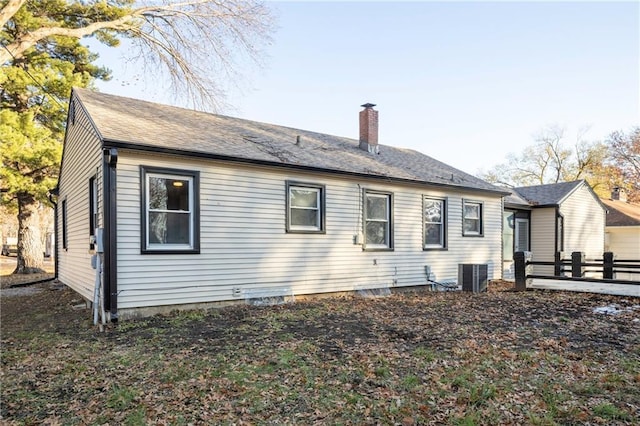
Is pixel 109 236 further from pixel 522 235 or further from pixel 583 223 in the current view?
pixel 583 223

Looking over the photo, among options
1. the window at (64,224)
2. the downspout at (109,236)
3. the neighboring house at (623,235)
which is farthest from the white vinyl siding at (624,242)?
the window at (64,224)

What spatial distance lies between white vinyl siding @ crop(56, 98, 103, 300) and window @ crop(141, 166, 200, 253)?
90 cm

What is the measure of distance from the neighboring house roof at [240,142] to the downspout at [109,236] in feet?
1.17

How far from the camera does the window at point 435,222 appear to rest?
1302 cm

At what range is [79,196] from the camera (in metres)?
10.8

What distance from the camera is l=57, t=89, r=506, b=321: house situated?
8039mm

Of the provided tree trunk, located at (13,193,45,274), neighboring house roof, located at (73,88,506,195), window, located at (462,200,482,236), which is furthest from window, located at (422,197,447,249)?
tree trunk, located at (13,193,45,274)

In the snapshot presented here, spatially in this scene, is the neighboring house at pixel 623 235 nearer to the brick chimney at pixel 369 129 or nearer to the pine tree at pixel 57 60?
the brick chimney at pixel 369 129

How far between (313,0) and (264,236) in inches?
356

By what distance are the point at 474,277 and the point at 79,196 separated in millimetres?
11318

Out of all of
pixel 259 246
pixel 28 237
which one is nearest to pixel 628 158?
pixel 259 246

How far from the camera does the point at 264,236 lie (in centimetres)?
972

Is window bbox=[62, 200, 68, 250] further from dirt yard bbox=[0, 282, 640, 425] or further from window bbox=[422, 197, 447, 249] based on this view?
window bbox=[422, 197, 447, 249]

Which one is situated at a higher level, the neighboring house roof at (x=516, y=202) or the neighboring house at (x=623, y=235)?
the neighboring house roof at (x=516, y=202)
